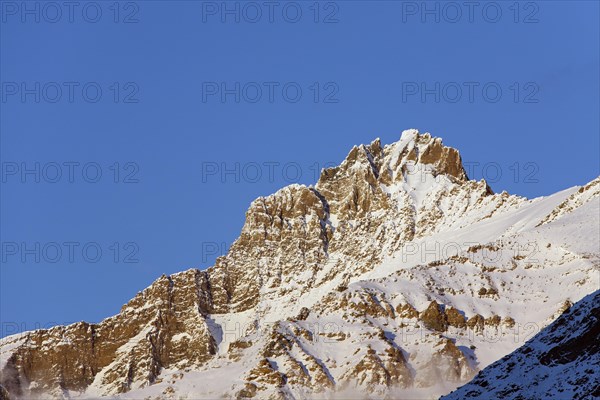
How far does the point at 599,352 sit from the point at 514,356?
14763 mm

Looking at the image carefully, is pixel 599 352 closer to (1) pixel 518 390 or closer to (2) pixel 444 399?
(1) pixel 518 390

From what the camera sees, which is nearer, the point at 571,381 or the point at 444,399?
the point at 571,381

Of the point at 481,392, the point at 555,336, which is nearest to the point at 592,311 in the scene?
the point at 555,336

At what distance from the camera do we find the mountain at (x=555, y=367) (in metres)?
127

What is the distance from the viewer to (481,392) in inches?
5497

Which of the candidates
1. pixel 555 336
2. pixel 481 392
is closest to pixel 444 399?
pixel 481 392

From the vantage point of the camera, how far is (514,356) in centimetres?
14175

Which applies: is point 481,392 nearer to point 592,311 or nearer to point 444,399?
point 444,399

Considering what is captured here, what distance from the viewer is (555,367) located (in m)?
133

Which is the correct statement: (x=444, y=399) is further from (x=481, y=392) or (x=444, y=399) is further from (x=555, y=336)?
(x=555, y=336)

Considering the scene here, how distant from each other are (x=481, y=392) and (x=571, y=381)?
45.8 ft

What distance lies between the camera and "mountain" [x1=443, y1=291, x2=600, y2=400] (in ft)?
417

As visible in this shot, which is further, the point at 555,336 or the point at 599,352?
the point at 555,336

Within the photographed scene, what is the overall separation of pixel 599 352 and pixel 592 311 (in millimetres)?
7396
